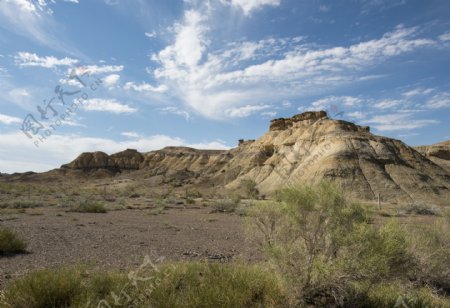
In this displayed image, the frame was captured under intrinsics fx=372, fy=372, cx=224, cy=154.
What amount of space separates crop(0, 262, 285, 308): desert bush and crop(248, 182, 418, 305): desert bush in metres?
0.47

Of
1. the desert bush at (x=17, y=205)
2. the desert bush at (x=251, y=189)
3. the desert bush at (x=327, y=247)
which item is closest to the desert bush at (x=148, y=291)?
the desert bush at (x=327, y=247)

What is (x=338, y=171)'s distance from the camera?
49000mm

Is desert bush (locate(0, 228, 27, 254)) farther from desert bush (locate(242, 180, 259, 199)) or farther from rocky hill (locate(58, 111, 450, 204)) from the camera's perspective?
desert bush (locate(242, 180, 259, 199))

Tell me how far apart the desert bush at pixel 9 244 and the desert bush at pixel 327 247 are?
25.2ft

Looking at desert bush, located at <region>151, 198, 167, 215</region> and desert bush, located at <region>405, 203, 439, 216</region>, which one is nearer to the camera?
desert bush, located at <region>151, 198, 167, 215</region>

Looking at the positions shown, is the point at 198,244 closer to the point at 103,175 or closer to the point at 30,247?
the point at 30,247

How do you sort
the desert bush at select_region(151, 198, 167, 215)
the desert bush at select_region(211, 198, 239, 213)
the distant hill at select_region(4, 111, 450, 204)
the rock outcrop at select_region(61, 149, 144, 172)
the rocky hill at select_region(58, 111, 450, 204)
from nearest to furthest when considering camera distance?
the desert bush at select_region(151, 198, 167, 215) < the desert bush at select_region(211, 198, 239, 213) < the rocky hill at select_region(58, 111, 450, 204) < the distant hill at select_region(4, 111, 450, 204) < the rock outcrop at select_region(61, 149, 144, 172)

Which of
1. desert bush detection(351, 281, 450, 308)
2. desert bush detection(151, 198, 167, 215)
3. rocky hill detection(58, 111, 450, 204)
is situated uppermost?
rocky hill detection(58, 111, 450, 204)

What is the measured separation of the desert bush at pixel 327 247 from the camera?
5.52 meters

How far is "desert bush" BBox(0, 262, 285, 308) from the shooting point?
5438 millimetres

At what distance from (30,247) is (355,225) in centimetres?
985

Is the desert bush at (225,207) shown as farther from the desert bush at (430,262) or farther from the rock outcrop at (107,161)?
the rock outcrop at (107,161)

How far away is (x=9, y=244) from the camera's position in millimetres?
10234

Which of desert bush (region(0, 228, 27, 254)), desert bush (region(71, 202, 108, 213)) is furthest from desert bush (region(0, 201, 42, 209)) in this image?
desert bush (region(0, 228, 27, 254))
